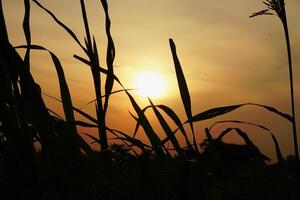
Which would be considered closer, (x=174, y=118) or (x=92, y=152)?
(x=92, y=152)

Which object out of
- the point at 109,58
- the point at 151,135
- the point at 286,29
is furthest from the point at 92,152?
the point at 286,29

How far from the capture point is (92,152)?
152cm

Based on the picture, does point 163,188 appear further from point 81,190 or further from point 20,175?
point 20,175

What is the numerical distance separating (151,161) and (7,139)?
0.78 m

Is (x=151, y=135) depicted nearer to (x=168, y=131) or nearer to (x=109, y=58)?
(x=168, y=131)

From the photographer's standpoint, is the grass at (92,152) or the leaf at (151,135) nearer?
the grass at (92,152)

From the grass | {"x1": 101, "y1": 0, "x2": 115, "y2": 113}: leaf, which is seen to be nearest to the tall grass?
the grass

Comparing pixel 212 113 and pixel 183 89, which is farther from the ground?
pixel 183 89

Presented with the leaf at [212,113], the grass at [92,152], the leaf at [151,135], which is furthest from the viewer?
the leaf at [212,113]

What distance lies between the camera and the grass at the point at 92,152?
123 cm

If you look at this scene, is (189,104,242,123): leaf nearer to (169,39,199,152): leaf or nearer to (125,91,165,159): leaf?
(169,39,199,152): leaf

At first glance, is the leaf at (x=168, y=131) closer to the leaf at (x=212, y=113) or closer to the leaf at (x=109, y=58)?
the leaf at (x=212, y=113)

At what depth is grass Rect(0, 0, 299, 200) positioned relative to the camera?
1.23 m

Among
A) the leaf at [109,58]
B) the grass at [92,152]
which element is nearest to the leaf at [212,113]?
the grass at [92,152]
